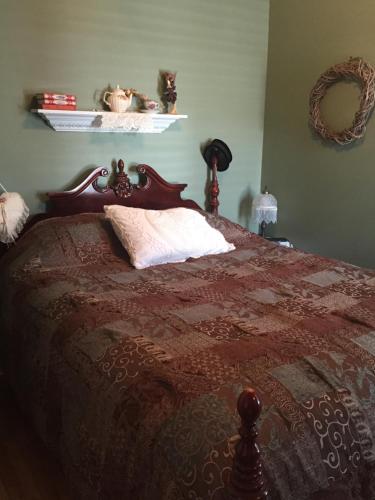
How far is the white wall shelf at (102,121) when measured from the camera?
271 centimetres

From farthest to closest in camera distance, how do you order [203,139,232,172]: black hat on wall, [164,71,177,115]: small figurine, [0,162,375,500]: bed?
[203,139,232,172]: black hat on wall < [164,71,177,115]: small figurine < [0,162,375,500]: bed

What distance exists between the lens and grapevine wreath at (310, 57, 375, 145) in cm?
291

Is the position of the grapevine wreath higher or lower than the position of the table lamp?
higher

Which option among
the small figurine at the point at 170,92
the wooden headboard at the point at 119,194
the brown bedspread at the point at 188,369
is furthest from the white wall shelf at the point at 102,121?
the brown bedspread at the point at 188,369

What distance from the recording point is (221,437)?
1.07m

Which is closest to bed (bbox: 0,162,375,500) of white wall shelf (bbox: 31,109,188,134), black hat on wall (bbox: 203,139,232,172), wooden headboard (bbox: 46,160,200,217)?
wooden headboard (bbox: 46,160,200,217)

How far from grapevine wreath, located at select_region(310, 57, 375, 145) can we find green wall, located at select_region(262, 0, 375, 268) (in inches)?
2.1

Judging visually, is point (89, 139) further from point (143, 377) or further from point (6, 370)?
point (143, 377)

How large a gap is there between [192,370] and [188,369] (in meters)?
0.01

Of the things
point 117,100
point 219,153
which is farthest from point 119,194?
point 219,153

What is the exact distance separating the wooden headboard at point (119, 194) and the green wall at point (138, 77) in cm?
11

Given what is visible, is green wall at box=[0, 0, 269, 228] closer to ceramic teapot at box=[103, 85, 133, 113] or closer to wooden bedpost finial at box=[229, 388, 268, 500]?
ceramic teapot at box=[103, 85, 133, 113]

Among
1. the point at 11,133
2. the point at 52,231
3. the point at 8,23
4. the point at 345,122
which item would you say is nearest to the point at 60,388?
the point at 52,231

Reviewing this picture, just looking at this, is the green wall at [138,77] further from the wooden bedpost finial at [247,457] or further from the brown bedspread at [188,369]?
the wooden bedpost finial at [247,457]
